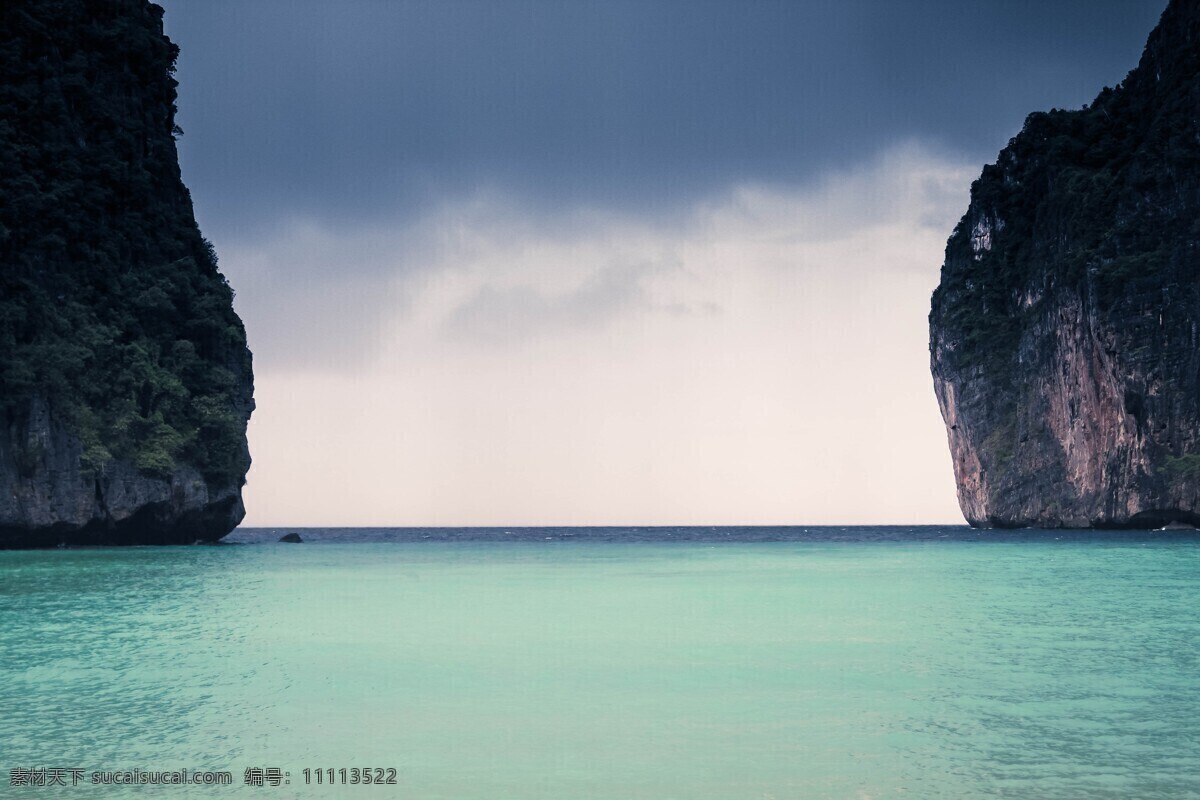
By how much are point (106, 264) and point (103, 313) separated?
2.55 metres

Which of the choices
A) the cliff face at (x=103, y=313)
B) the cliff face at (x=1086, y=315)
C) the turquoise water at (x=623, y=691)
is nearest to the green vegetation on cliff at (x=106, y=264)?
the cliff face at (x=103, y=313)

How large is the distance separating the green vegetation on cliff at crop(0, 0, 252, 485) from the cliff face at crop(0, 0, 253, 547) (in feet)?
0.25

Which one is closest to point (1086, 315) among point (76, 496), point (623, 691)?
point (76, 496)

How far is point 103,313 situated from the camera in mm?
46750

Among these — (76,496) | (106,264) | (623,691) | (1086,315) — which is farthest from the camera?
(1086,315)

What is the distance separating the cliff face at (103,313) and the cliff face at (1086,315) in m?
54.0

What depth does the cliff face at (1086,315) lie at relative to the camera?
62031 millimetres

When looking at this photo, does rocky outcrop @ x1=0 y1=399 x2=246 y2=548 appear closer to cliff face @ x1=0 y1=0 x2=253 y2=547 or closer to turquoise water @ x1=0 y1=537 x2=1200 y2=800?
cliff face @ x1=0 y1=0 x2=253 y2=547

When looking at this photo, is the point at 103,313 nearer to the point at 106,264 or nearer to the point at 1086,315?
the point at 106,264

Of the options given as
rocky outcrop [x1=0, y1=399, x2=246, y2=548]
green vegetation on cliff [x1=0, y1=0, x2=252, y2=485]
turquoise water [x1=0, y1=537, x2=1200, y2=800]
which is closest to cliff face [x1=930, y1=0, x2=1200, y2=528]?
turquoise water [x1=0, y1=537, x2=1200, y2=800]

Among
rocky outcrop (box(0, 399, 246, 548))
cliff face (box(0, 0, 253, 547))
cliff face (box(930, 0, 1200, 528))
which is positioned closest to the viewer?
rocky outcrop (box(0, 399, 246, 548))

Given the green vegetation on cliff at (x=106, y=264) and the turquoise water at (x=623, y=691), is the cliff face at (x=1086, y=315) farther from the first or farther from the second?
the green vegetation on cliff at (x=106, y=264)

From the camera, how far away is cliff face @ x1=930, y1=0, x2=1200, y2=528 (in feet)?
204

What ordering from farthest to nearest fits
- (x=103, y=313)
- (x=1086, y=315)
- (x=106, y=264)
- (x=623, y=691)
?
1. (x=1086, y=315)
2. (x=106, y=264)
3. (x=103, y=313)
4. (x=623, y=691)
